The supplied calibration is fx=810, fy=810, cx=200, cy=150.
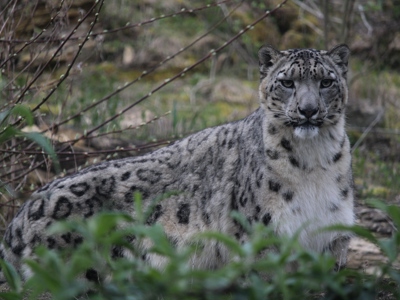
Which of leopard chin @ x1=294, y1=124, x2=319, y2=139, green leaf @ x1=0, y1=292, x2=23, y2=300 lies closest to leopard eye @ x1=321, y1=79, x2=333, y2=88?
leopard chin @ x1=294, y1=124, x2=319, y2=139

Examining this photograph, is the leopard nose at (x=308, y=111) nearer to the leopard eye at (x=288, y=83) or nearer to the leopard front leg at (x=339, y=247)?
the leopard eye at (x=288, y=83)

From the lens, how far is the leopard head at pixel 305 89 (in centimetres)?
538

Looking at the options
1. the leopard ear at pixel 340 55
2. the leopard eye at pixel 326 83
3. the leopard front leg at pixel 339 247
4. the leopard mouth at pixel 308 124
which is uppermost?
A: the leopard ear at pixel 340 55

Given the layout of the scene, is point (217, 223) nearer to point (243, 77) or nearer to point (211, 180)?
point (211, 180)

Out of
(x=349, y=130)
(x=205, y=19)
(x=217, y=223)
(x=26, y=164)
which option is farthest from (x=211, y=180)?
(x=205, y=19)

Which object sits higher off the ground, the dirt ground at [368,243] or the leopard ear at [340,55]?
the leopard ear at [340,55]

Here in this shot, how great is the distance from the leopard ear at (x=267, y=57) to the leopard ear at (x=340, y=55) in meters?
0.38

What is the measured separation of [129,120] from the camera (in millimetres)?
10492

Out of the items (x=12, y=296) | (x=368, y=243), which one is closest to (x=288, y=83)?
(x=368, y=243)

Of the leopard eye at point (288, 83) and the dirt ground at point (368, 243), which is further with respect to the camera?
the dirt ground at point (368, 243)

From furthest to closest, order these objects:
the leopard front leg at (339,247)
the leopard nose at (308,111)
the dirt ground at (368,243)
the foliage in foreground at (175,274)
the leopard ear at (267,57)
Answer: the dirt ground at (368,243), the leopard ear at (267,57), the leopard front leg at (339,247), the leopard nose at (308,111), the foliage in foreground at (175,274)

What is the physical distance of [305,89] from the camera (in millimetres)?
5414

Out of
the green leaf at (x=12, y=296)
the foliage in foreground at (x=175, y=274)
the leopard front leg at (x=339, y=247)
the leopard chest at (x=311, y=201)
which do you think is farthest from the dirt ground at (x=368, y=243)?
the green leaf at (x=12, y=296)

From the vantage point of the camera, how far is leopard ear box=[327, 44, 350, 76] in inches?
227
